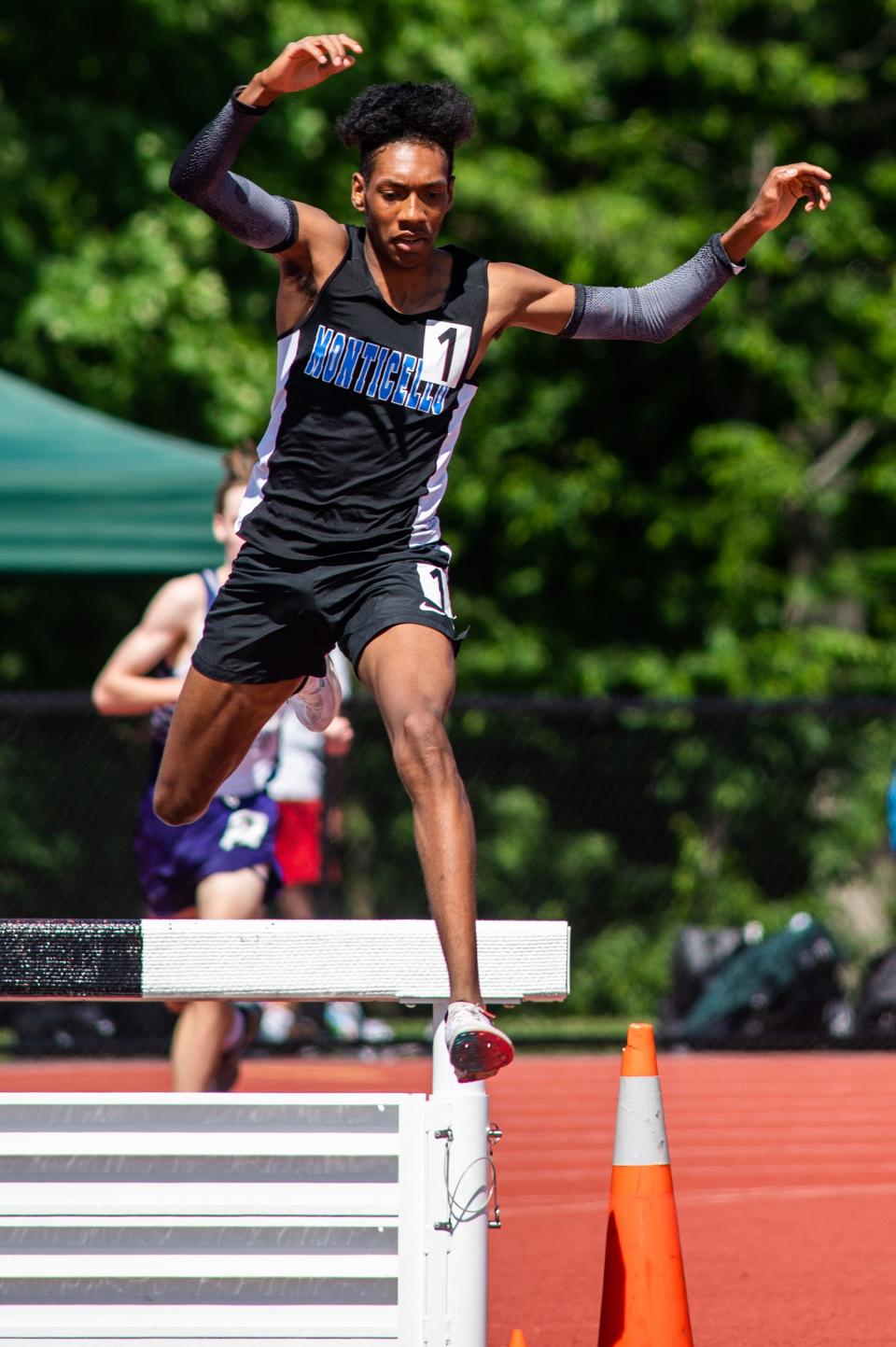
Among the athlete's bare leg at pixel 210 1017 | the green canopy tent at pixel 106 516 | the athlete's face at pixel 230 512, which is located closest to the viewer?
the athlete's bare leg at pixel 210 1017

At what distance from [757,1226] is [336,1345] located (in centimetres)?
320

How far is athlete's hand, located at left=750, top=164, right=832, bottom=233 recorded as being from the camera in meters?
4.56

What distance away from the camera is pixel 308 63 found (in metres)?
4.15

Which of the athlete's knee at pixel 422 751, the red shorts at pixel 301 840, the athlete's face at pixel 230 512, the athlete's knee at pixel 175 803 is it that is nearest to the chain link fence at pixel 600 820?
the red shorts at pixel 301 840

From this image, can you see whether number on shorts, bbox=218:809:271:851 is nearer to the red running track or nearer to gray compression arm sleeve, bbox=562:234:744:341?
the red running track

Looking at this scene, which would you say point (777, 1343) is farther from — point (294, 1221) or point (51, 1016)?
point (51, 1016)

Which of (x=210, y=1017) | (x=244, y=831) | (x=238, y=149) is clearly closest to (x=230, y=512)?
(x=244, y=831)

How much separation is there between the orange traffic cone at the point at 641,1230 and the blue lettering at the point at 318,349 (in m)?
1.61

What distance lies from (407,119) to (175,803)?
1.67m

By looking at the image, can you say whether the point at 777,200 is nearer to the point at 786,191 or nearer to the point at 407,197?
the point at 786,191

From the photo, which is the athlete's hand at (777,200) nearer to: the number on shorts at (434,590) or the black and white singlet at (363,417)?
the black and white singlet at (363,417)

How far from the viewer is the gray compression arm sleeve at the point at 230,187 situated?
424 centimetres

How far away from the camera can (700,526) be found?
746 inches

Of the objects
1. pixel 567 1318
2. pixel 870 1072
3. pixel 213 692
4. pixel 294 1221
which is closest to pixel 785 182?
pixel 213 692
